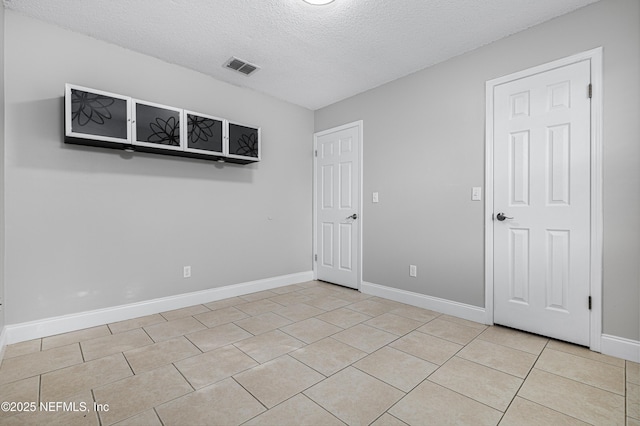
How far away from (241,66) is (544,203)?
320 cm

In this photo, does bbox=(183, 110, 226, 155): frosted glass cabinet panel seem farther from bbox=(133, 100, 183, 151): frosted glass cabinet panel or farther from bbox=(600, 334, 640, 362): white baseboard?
bbox=(600, 334, 640, 362): white baseboard

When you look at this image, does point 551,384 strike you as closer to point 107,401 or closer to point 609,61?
point 609,61

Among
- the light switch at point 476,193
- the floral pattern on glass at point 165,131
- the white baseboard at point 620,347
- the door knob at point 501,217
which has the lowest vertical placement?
the white baseboard at point 620,347

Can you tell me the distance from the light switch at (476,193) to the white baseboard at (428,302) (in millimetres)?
1052

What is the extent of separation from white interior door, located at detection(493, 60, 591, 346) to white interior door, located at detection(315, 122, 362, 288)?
170 centimetres

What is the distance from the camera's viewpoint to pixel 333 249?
424cm

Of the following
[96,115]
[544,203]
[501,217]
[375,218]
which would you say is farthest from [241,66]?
[544,203]

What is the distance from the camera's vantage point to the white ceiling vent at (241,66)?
305 cm

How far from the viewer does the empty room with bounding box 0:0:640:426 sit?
1.74 meters

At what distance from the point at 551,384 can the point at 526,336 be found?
79 centimetres

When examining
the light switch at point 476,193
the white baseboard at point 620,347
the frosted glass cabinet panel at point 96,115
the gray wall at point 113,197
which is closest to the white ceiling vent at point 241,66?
the gray wall at point 113,197

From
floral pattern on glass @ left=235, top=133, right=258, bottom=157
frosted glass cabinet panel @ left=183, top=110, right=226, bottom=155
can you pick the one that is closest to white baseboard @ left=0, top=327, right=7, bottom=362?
frosted glass cabinet panel @ left=183, top=110, right=226, bottom=155

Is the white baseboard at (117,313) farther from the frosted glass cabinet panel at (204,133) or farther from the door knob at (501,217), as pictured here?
the door knob at (501,217)

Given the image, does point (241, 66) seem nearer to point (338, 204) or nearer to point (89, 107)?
point (89, 107)
